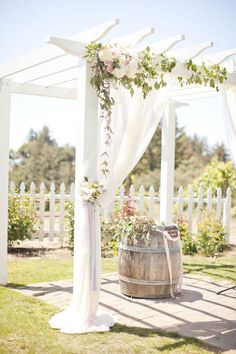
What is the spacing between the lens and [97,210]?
4715 mm

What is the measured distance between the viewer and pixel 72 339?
13.8ft

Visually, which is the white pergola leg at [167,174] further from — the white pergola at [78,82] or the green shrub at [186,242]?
the green shrub at [186,242]

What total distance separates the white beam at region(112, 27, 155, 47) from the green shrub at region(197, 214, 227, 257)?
541 cm

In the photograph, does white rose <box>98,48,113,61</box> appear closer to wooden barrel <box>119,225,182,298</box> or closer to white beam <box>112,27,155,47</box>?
white beam <box>112,27,155,47</box>

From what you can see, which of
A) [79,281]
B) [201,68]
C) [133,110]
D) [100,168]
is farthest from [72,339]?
[201,68]

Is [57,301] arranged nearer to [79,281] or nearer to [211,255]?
[79,281]

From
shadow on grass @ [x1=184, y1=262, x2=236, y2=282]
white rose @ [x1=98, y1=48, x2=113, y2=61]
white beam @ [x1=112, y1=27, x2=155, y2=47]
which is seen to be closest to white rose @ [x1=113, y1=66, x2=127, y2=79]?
white rose @ [x1=98, y1=48, x2=113, y2=61]

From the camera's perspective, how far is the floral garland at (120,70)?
4589mm

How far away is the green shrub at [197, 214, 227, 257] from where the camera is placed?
917cm

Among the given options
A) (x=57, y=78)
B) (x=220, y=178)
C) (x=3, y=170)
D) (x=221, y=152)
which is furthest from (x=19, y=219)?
(x=221, y=152)

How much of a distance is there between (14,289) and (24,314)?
1.13 meters

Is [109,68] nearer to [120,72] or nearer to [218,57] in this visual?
[120,72]

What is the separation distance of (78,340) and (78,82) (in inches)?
104

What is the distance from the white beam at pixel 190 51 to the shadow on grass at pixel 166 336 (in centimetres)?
320
